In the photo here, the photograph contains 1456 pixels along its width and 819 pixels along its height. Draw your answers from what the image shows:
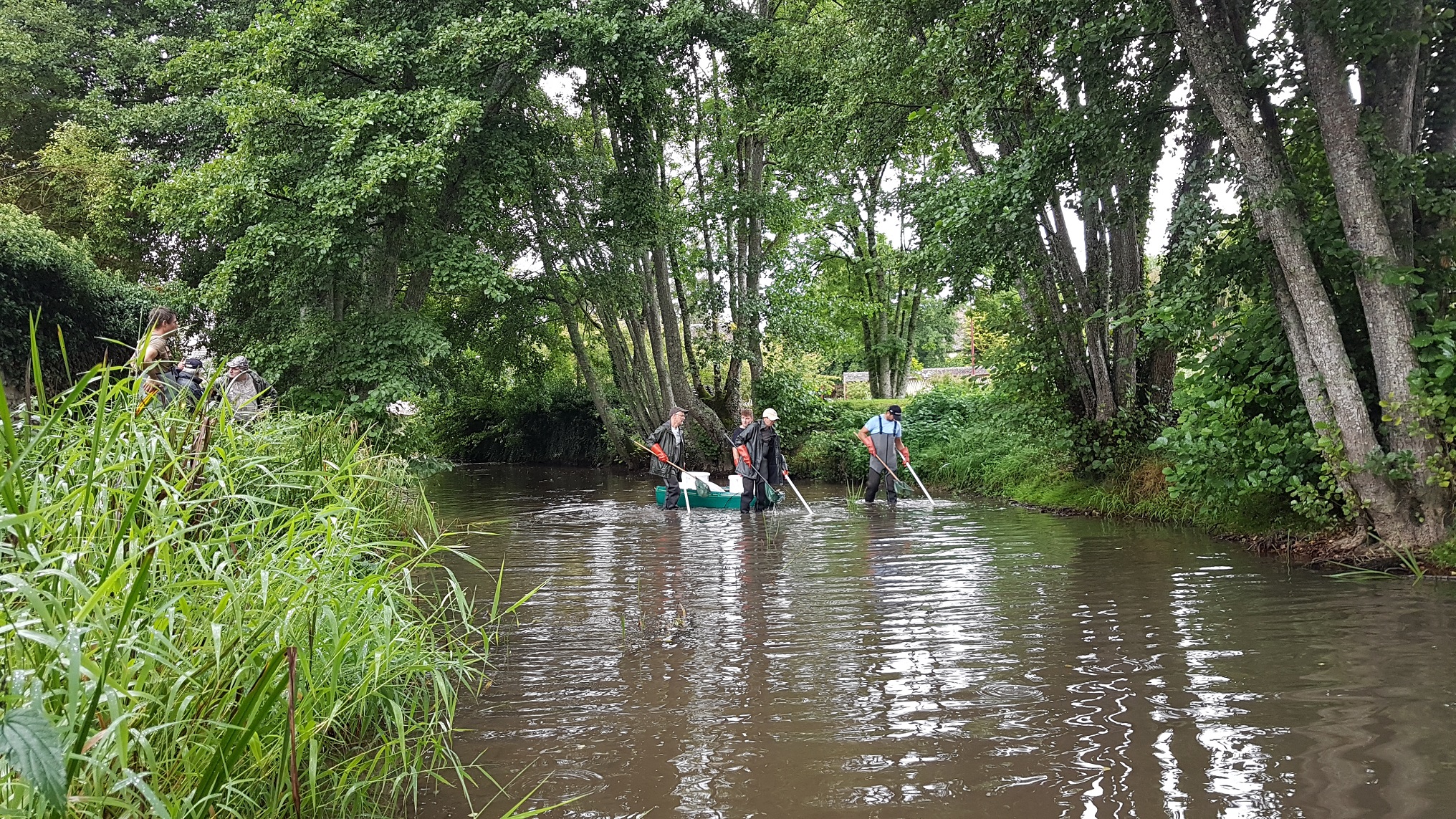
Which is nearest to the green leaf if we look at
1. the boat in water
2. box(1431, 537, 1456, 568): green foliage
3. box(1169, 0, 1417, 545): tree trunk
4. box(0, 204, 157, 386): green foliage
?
box(1169, 0, 1417, 545): tree trunk

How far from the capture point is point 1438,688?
4715 millimetres

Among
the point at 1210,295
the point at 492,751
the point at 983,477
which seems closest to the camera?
the point at 492,751

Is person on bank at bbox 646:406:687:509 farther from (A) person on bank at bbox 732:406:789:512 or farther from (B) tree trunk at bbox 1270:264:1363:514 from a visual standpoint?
(B) tree trunk at bbox 1270:264:1363:514

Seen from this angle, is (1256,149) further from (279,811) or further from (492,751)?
(279,811)

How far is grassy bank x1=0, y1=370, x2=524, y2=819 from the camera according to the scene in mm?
2223

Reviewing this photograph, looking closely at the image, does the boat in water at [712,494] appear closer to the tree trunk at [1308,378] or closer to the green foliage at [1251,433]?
the green foliage at [1251,433]

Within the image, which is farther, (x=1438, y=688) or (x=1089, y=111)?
(x=1089, y=111)

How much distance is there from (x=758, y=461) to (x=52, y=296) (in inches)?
519

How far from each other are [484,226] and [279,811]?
14.2 meters

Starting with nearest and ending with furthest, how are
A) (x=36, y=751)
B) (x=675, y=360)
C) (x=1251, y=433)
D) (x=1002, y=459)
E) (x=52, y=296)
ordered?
(x=36, y=751), (x=1251, y=433), (x=1002, y=459), (x=52, y=296), (x=675, y=360)

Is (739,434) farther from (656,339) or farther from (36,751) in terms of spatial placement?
(36,751)

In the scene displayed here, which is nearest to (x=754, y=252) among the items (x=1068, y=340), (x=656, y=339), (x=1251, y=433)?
(x=656, y=339)

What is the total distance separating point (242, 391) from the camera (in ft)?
26.9

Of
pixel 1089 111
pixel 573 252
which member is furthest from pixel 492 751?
pixel 573 252
